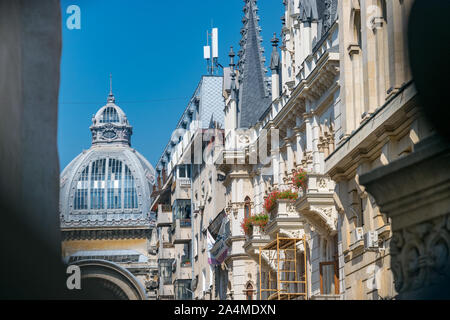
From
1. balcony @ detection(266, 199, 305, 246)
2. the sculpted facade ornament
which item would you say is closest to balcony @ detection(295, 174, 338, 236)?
balcony @ detection(266, 199, 305, 246)

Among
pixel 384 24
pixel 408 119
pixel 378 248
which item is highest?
pixel 384 24

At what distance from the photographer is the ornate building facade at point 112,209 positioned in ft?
Result: 114

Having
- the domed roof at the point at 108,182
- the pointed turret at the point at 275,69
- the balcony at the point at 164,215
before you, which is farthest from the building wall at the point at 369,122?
the balcony at the point at 164,215

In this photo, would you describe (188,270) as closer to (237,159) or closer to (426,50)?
(237,159)

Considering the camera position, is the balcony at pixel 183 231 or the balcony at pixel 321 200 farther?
the balcony at pixel 183 231

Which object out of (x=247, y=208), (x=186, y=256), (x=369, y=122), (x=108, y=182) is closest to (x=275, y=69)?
(x=247, y=208)

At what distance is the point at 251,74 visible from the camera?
51.6 m

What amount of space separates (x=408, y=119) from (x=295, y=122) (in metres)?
16.9

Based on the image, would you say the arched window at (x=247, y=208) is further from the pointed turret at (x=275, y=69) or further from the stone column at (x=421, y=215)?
the stone column at (x=421, y=215)

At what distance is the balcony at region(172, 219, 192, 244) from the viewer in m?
69.9
